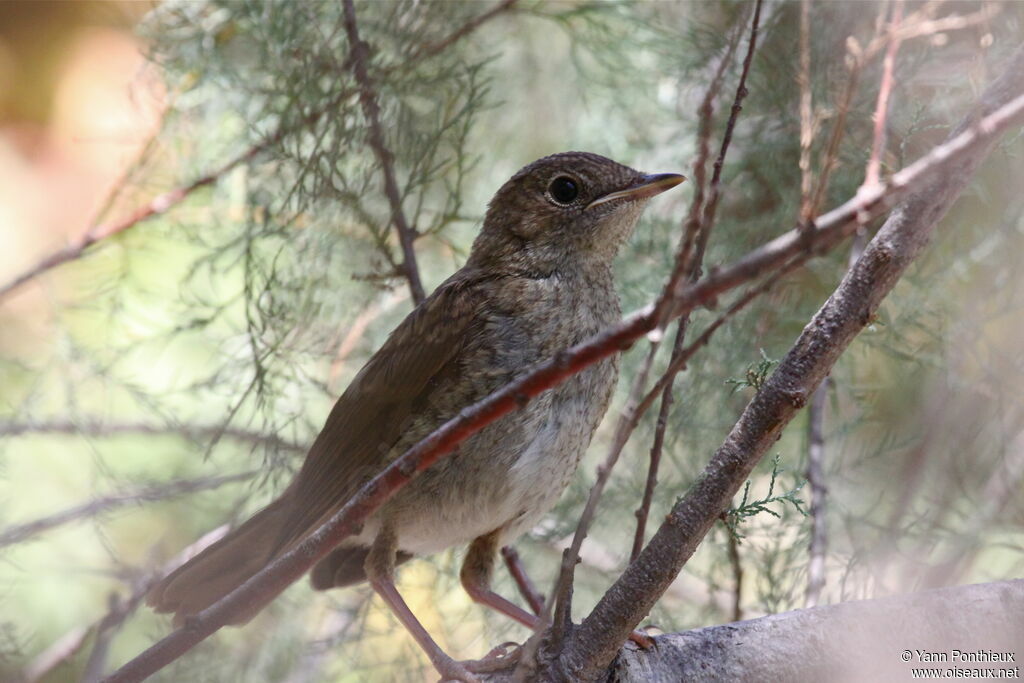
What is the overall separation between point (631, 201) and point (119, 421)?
2.53 metres

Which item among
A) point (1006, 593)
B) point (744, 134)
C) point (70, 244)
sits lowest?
point (1006, 593)

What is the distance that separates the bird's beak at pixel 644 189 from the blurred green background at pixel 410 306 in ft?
1.63

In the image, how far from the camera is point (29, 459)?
15.5ft

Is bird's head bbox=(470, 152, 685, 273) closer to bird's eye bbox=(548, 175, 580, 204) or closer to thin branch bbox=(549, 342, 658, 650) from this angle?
bird's eye bbox=(548, 175, 580, 204)

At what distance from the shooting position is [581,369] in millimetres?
1683

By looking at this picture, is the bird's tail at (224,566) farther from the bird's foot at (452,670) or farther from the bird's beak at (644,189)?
the bird's beak at (644,189)

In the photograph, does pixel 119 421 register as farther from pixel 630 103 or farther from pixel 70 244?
pixel 630 103

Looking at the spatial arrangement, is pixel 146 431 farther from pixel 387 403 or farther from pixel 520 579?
pixel 520 579

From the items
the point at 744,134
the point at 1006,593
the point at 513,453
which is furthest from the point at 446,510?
the point at 744,134

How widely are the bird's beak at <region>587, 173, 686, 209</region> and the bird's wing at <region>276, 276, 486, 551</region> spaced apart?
0.48m

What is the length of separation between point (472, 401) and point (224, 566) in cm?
94

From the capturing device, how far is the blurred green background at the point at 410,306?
3785 millimetres

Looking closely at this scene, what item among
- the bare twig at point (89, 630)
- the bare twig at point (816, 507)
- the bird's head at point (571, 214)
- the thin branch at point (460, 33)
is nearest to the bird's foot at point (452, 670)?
the bare twig at point (89, 630)

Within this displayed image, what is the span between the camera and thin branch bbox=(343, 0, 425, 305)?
355cm
